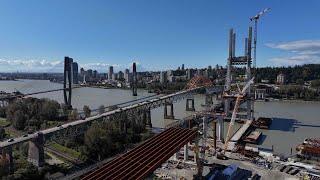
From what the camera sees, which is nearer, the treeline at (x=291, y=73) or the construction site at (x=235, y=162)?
the construction site at (x=235, y=162)

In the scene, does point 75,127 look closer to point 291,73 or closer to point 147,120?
point 147,120

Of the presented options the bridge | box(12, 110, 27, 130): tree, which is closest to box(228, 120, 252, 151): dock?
the bridge

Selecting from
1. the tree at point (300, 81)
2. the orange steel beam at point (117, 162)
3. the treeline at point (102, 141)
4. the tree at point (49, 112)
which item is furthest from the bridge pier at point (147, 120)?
the tree at point (300, 81)

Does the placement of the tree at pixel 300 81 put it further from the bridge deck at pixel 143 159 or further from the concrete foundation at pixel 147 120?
the bridge deck at pixel 143 159

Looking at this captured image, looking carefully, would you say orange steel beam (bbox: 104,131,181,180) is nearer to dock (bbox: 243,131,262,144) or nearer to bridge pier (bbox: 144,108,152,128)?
dock (bbox: 243,131,262,144)

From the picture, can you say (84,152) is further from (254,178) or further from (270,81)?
(270,81)

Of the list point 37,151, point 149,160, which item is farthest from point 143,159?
point 37,151
